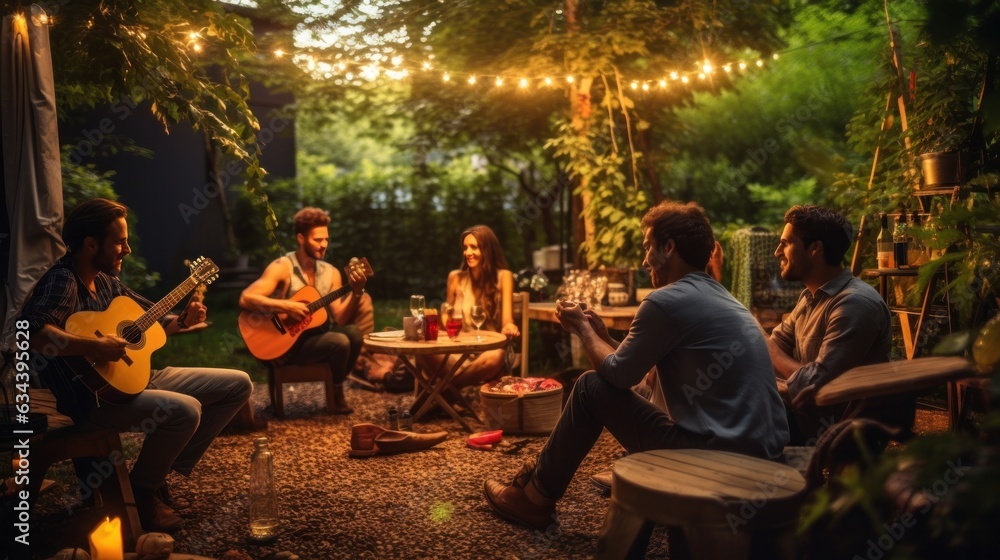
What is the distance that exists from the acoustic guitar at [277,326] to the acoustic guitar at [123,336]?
1779mm

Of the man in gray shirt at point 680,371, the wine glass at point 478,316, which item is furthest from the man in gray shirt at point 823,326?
the wine glass at point 478,316

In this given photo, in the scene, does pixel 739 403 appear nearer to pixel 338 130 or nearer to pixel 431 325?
pixel 431 325

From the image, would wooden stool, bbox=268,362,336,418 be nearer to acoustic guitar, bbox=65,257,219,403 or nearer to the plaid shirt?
acoustic guitar, bbox=65,257,219,403

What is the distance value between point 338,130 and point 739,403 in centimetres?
3480

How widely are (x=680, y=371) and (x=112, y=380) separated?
239 centimetres

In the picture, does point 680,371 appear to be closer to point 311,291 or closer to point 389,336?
point 389,336

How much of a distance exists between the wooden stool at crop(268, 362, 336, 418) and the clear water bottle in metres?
2.19

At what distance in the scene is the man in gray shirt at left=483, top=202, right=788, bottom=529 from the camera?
2885 millimetres

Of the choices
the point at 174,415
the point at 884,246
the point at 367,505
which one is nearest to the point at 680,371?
the point at 367,505

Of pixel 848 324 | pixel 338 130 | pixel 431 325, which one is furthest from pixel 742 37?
pixel 338 130

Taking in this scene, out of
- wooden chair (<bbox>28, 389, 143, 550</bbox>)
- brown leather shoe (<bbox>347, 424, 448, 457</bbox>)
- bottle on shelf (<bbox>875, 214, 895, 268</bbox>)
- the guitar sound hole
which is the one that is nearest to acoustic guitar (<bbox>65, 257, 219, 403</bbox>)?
the guitar sound hole

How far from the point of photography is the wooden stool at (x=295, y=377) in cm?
579

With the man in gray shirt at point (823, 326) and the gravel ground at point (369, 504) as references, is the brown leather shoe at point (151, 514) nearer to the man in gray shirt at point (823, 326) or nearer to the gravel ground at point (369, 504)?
the gravel ground at point (369, 504)

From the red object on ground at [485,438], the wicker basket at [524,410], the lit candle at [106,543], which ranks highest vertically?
the lit candle at [106,543]
